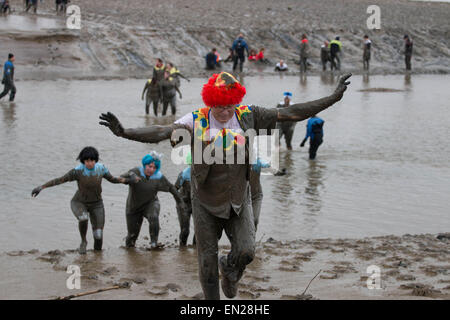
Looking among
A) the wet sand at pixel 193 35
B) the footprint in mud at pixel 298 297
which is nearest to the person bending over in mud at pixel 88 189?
the footprint in mud at pixel 298 297

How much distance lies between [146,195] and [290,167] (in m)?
6.42

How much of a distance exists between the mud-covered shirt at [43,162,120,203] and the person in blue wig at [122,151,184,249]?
14.9 inches

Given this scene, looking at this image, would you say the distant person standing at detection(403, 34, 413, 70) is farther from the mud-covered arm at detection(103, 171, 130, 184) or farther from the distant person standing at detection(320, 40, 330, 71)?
the mud-covered arm at detection(103, 171, 130, 184)

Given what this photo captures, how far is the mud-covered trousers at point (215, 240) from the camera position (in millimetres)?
6004

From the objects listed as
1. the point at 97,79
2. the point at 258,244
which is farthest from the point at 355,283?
the point at 97,79

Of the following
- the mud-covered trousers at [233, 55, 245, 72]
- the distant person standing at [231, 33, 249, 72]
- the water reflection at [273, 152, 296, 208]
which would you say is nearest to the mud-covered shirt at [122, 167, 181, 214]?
the water reflection at [273, 152, 296, 208]

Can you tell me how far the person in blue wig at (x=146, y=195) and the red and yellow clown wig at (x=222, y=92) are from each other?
4118 mm

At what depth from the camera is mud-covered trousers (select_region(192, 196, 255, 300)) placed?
6004mm

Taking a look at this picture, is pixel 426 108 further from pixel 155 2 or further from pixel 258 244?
pixel 155 2

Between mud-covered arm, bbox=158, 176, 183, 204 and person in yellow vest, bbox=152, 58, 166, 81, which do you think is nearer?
mud-covered arm, bbox=158, 176, 183, 204

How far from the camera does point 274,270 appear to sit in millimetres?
8406

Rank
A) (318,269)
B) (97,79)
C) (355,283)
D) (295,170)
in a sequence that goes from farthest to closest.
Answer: (97,79)
(295,170)
(318,269)
(355,283)
